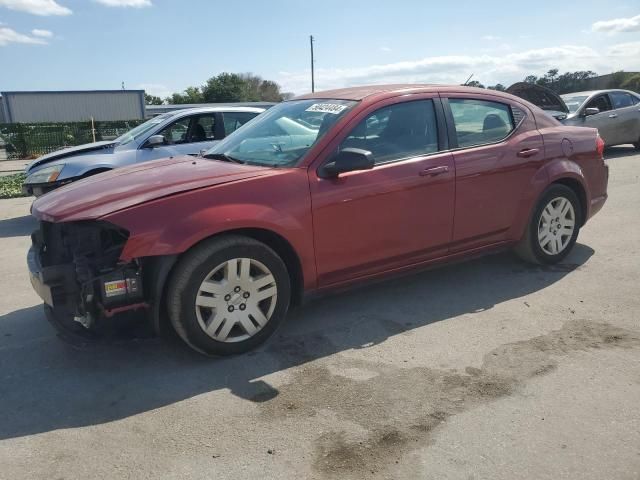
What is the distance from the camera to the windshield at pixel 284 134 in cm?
397

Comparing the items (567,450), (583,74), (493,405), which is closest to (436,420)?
(493,405)

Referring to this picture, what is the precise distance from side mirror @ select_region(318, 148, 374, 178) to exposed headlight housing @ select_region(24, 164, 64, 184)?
505cm

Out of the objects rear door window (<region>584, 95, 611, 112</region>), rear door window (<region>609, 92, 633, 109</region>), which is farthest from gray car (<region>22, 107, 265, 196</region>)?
rear door window (<region>609, 92, 633, 109</region>)

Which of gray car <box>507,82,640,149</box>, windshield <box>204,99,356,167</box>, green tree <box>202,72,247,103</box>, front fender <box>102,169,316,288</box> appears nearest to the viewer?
front fender <box>102,169,316,288</box>

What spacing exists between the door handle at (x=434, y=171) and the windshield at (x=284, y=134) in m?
0.74

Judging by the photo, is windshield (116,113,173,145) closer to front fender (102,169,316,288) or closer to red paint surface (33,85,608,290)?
red paint surface (33,85,608,290)

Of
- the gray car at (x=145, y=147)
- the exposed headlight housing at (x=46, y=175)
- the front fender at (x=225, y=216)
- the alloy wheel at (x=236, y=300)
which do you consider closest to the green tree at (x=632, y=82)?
the gray car at (x=145, y=147)

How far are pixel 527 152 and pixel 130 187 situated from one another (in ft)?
10.7

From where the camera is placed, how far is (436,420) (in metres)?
2.82

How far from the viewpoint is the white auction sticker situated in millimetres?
4113

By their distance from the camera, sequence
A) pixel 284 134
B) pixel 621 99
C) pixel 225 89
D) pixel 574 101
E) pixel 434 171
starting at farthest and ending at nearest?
pixel 225 89 → pixel 621 99 → pixel 574 101 → pixel 284 134 → pixel 434 171

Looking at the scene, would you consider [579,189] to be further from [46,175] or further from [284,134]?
[46,175]

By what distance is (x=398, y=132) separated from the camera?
4219 mm

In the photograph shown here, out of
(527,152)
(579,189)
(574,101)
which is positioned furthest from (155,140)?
(574,101)
